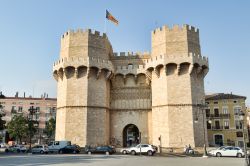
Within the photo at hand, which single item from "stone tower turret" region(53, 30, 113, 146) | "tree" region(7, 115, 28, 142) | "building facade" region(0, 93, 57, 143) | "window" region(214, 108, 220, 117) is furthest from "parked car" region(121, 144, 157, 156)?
"building facade" region(0, 93, 57, 143)

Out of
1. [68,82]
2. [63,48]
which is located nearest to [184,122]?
[68,82]

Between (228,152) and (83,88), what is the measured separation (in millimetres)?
18276

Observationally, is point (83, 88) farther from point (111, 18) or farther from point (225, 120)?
point (225, 120)

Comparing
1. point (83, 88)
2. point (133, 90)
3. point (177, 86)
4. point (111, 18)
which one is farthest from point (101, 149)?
point (111, 18)

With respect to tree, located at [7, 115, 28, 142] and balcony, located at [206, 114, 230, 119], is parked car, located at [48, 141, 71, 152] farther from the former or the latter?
balcony, located at [206, 114, 230, 119]

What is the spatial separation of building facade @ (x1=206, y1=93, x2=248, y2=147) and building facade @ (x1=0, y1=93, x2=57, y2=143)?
3970 centimetres

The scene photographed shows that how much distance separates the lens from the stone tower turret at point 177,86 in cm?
3378

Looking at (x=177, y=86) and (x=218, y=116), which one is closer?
(x=177, y=86)

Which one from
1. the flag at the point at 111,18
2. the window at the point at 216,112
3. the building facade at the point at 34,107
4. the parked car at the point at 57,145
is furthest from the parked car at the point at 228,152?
the building facade at the point at 34,107

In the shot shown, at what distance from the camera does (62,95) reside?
37188mm

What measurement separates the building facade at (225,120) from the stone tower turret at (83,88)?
84.8 feet

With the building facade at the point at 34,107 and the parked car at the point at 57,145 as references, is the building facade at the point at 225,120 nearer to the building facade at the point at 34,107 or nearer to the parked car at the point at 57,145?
the parked car at the point at 57,145

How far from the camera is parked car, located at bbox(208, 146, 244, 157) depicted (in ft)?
94.6

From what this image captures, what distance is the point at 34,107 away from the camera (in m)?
74.3
